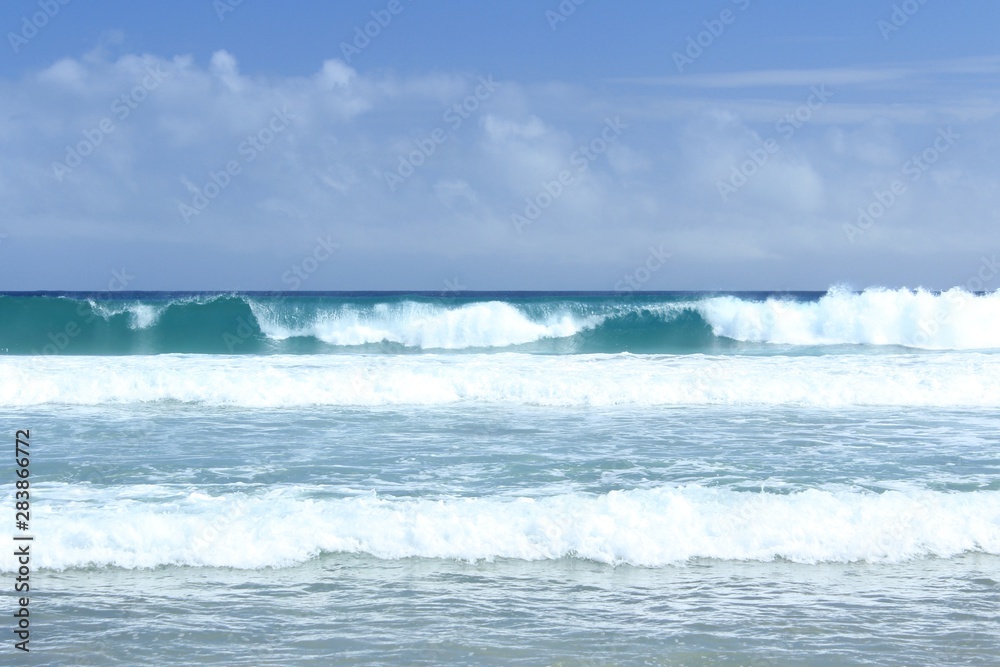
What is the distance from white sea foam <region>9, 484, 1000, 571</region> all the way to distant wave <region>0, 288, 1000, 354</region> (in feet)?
61.2

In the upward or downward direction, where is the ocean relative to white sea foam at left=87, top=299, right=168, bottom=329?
downward

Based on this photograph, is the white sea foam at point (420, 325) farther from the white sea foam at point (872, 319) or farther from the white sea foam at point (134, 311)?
the white sea foam at point (872, 319)

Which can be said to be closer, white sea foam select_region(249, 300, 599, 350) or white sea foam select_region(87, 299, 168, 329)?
white sea foam select_region(249, 300, 599, 350)

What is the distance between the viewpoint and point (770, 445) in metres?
9.25

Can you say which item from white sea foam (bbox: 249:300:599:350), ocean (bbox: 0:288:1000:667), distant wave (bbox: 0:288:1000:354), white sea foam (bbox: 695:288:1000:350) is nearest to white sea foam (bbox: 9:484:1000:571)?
ocean (bbox: 0:288:1000:667)

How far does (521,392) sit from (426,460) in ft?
15.4

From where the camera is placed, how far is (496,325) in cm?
2812

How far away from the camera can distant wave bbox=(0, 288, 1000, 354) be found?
2602 centimetres

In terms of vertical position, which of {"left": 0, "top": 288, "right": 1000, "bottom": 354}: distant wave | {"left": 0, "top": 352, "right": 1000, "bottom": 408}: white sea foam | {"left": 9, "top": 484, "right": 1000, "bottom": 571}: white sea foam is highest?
{"left": 0, "top": 288, "right": 1000, "bottom": 354}: distant wave

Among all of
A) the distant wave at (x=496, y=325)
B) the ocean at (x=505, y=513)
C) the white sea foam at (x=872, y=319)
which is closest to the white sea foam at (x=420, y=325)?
the distant wave at (x=496, y=325)

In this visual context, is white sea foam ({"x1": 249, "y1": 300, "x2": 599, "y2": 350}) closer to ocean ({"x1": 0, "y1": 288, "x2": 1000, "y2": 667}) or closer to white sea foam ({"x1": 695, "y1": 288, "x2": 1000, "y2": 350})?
white sea foam ({"x1": 695, "y1": 288, "x2": 1000, "y2": 350})

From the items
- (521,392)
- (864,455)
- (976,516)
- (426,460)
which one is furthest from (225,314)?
(976,516)

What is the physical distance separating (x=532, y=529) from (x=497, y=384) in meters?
7.43

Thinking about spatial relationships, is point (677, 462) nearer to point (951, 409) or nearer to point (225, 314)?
point (951, 409)
